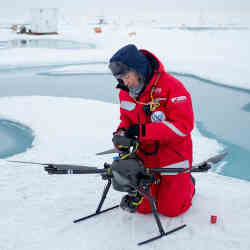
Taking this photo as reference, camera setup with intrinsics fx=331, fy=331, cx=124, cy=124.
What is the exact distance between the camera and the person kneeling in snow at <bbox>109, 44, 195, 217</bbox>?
1.90m

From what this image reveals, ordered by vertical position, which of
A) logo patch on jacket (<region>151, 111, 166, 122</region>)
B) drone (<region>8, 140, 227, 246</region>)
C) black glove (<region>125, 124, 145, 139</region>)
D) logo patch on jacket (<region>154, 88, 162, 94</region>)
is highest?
logo patch on jacket (<region>154, 88, 162, 94</region>)

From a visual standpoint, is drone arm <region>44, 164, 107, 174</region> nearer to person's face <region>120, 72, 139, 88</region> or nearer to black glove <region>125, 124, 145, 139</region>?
black glove <region>125, 124, 145, 139</region>

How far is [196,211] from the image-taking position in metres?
2.29

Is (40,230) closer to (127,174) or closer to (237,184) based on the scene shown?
(127,174)

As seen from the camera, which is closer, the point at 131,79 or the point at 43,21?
the point at 131,79

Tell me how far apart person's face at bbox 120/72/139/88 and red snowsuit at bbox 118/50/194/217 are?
8cm

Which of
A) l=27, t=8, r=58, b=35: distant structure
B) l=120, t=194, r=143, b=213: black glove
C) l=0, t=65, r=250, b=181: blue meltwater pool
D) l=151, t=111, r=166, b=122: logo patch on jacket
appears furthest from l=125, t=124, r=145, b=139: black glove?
l=27, t=8, r=58, b=35: distant structure

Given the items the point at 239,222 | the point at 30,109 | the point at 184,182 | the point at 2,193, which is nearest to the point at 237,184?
the point at 239,222

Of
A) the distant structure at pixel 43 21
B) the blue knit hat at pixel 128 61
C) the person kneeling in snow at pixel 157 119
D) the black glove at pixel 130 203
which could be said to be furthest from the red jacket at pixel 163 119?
the distant structure at pixel 43 21

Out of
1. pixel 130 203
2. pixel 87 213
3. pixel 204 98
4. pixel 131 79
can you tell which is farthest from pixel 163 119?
pixel 204 98

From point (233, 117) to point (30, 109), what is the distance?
3243mm

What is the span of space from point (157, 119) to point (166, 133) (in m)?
0.12

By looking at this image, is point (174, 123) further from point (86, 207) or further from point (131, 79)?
point (86, 207)

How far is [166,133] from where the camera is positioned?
6.23 feet
